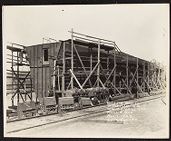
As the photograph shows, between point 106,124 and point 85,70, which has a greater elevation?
point 85,70

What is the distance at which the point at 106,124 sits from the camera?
2930 millimetres

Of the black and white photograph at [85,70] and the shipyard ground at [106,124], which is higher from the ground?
the black and white photograph at [85,70]

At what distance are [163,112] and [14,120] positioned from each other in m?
1.32

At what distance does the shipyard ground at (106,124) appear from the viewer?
2877mm

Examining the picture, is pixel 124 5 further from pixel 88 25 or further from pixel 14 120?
pixel 14 120

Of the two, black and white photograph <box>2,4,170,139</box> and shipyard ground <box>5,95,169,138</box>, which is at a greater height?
black and white photograph <box>2,4,170,139</box>

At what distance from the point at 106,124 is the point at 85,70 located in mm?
535

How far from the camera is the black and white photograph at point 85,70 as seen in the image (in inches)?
114

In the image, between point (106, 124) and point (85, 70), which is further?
point (85, 70)

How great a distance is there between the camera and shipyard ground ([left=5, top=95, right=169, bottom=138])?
9.44ft

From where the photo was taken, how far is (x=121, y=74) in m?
3.17

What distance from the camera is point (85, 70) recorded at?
3.08m

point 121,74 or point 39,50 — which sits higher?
point 39,50

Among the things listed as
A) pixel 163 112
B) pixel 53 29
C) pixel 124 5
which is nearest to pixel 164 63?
pixel 163 112
